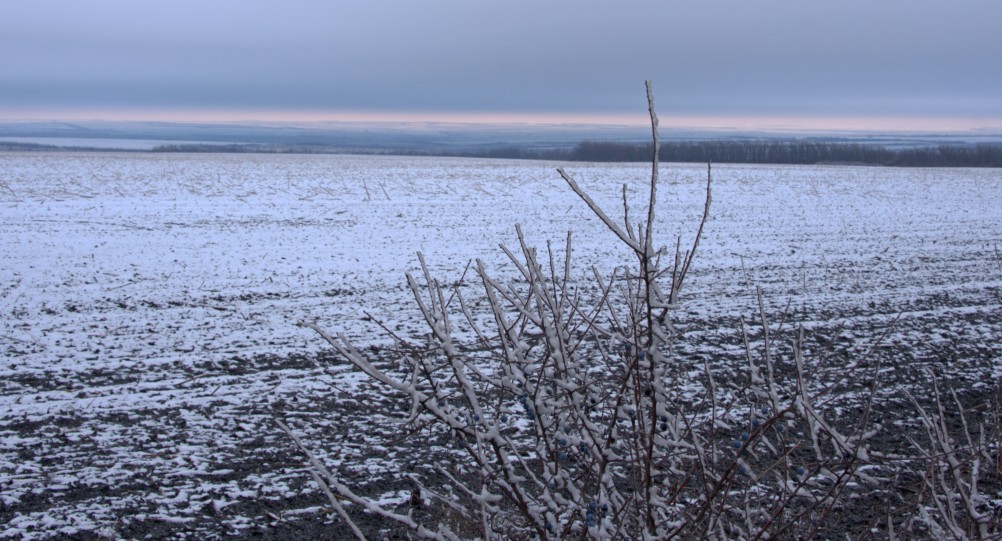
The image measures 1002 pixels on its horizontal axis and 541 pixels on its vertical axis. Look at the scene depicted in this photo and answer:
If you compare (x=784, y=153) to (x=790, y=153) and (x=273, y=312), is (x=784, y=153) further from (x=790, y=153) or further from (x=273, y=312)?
(x=273, y=312)

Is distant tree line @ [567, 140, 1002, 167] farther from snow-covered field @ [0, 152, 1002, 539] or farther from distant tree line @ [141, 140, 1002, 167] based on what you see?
snow-covered field @ [0, 152, 1002, 539]

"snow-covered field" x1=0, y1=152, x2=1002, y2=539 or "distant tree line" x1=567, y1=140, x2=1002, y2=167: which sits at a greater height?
"distant tree line" x1=567, y1=140, x2=1002, y2=167

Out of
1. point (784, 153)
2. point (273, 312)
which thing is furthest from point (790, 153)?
point (273, 312)

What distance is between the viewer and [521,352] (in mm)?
2500

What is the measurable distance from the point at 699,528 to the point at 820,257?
1384 centimetres

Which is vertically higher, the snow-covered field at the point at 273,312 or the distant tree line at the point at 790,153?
the distant tree line at the point at 790,153

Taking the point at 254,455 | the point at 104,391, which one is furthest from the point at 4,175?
the point at 254,455

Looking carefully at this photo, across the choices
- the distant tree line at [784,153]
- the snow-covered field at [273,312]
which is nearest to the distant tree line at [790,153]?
the distant tree line at [784,153]

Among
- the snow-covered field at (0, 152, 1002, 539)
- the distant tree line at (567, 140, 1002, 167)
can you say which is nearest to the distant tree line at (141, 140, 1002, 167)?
the distant tree line at (567, 140, 1002, 167)

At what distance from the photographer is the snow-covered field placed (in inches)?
206

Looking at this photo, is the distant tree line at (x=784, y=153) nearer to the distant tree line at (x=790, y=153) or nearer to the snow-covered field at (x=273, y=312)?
the distant tree line at (x=790, y=153)

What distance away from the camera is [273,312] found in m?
10.1

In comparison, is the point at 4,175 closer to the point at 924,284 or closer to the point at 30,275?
the point at 30,275

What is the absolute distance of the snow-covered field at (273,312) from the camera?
523 cm
